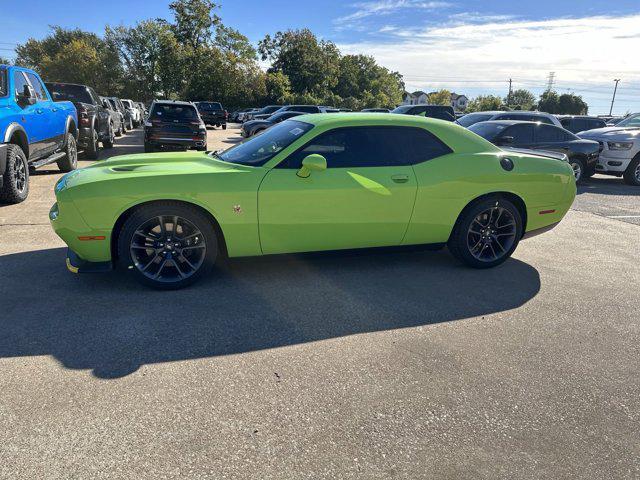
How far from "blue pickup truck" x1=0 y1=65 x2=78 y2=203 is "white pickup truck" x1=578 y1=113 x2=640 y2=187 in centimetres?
1224

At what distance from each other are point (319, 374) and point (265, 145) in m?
2.39

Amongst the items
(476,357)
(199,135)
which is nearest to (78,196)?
(476,357)

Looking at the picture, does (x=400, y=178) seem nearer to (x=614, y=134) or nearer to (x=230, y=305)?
(x=230, y=305)

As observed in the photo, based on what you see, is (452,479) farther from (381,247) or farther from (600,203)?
(600,203)

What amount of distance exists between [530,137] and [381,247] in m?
7.33

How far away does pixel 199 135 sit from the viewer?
12172 mm

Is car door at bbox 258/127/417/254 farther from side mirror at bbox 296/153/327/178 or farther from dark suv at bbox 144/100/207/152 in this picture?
dark suv at bbox 144/100/207/152

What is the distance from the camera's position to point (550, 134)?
34.6 feet

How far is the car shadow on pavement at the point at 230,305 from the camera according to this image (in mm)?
3127

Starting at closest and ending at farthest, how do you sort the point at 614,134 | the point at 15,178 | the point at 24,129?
the point at 15,178 < the point at 24,129 < the point at 614,134

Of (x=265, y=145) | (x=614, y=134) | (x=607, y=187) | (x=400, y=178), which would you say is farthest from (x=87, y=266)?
(x=614, y=134)

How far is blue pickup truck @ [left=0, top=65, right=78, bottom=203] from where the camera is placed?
6.53 m

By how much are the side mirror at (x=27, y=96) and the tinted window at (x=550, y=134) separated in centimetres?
992

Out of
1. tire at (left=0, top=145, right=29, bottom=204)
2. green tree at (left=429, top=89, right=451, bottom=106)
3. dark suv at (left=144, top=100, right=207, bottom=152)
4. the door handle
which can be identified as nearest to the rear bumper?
the door handle
